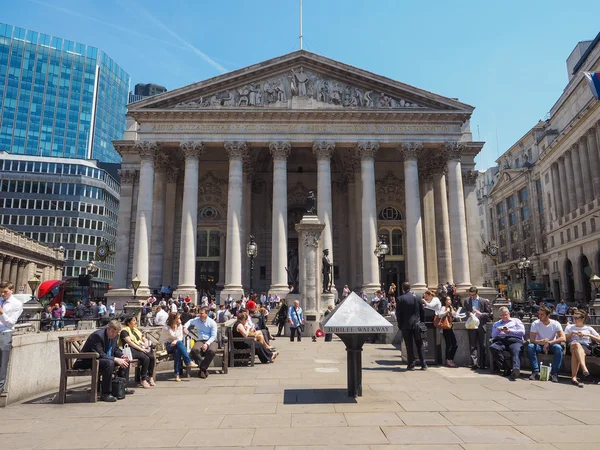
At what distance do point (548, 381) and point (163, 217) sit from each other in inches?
1260

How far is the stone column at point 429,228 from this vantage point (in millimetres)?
37625

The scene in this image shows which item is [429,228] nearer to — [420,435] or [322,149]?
[322,149]

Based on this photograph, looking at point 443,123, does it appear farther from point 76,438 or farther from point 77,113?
point 77,113

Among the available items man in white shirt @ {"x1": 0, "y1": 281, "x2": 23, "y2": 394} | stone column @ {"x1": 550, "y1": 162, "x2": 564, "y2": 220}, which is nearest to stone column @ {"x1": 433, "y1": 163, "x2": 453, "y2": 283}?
stone column @ {"x1": 550, "y1": 162, "x2": 564, "y2": 220}

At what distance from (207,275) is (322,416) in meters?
34.5

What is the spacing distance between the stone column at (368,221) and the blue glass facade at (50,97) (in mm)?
94036

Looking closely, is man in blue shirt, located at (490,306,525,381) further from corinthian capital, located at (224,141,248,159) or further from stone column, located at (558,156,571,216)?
stone column, located at (558,156,571,216)

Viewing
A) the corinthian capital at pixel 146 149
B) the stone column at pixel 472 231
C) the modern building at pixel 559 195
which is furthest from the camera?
the modern building at pixel 559 195

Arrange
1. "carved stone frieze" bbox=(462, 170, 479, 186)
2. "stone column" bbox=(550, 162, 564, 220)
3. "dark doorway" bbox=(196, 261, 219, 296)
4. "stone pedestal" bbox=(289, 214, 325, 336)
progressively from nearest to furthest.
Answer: "stone pedestal" bbox=(289, 214, 325, 336) → "carved stone frieze" bbox=(462, 170, 479, 186) → "dark doorway" bbox=(196, 261, 219, 296) → "stone column" bbox=(550, 162, 564, 220)

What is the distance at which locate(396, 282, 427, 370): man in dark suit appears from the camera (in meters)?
11.3

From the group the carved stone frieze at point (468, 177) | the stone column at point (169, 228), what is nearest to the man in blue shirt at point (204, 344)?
the stone column at point (169, 228)

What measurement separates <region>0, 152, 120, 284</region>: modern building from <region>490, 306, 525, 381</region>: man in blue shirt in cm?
7436

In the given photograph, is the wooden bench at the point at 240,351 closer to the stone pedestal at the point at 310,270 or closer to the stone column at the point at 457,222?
the stone pedestal at the point at 310,270

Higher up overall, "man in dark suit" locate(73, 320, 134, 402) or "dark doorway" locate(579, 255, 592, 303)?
"dark doorway" locate(579, 255, 592, 303)
